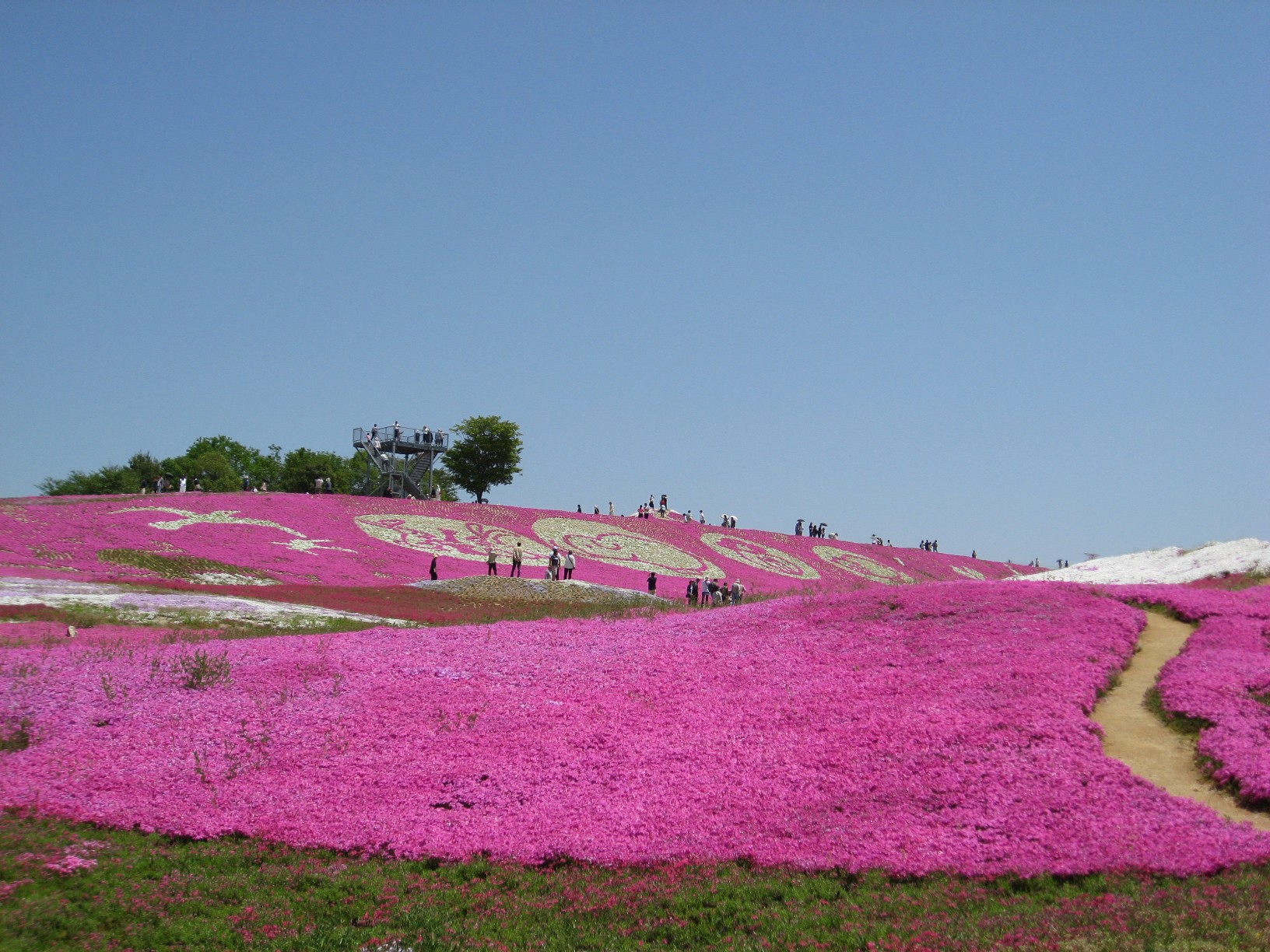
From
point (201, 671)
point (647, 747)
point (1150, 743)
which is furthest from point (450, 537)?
point (1150, 743)

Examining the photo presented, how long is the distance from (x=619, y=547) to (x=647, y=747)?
42897 mm

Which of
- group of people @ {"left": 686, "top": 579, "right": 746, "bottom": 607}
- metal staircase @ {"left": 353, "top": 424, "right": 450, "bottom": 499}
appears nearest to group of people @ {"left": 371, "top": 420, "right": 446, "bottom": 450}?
metal staircase @ {"left": 353, "top": 424, "right": 450, "bottom": 499}

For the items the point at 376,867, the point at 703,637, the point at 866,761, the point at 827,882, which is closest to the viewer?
the point at 827,882

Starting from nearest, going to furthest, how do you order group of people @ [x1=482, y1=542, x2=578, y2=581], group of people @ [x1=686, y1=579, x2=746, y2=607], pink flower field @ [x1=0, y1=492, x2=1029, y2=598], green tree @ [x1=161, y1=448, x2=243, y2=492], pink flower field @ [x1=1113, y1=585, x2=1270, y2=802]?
pink flower field @ [x1=1113, y1=585, x2=1270, y2=802]
group of people @ [x1=686, y1=579, x2=746, y2=607]
pink flower field @ [x1=0, y1=492, x2=1029, y2=598]
group of people @ [x1=482, y1=542, x2=578, y2=581]
green tree @ [x1=161, y1=448, x2=243, y2=492]

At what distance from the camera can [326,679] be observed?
60.6 ft

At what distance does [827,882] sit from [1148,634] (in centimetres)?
1176

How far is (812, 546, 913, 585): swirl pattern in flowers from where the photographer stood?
2525 inches

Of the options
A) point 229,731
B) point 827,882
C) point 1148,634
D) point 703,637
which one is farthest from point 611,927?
point 1148,634

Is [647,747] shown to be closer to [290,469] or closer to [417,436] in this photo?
[417,436]

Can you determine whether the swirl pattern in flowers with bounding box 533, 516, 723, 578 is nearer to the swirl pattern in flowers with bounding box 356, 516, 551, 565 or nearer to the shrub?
the swirl pattern in flowers with bounding box 356, 516, 551, 565

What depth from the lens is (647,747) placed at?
15.4 m

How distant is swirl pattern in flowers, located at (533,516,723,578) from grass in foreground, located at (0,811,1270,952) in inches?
1655

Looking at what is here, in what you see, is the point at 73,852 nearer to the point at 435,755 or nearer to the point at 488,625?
the point at 435,755

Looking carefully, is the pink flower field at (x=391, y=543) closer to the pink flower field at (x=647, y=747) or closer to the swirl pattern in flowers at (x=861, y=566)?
the swirl pattern in flowers at (x=861, y=566)
